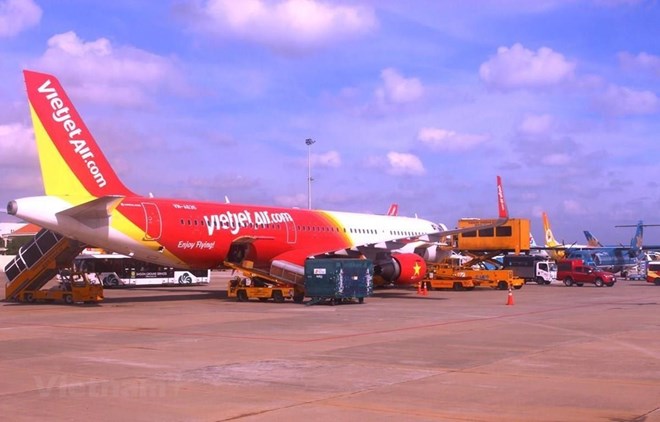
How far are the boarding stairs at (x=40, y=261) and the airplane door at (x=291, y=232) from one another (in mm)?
9215

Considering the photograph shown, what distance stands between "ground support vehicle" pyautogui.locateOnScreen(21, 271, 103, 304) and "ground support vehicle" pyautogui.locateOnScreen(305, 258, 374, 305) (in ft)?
26.8

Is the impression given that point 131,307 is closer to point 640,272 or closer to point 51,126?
point 51,126

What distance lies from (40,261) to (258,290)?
870cm

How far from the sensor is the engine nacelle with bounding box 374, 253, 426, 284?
34.2 metres

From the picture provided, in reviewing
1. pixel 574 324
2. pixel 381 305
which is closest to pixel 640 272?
pixel 381 305

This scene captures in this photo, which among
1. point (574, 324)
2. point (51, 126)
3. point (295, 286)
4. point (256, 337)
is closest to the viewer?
point (256, 337)

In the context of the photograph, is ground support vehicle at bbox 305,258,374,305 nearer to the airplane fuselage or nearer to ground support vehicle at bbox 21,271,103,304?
the airplane fuselage

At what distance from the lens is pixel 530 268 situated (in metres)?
54.2

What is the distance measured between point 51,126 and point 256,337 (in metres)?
13.3

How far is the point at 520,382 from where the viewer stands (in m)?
11.3

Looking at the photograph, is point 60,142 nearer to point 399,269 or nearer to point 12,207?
point 12,207

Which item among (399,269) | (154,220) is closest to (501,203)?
(399,269)

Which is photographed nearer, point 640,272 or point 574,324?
point 574,324

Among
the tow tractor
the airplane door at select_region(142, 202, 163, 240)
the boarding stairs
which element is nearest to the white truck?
the tow tractor
